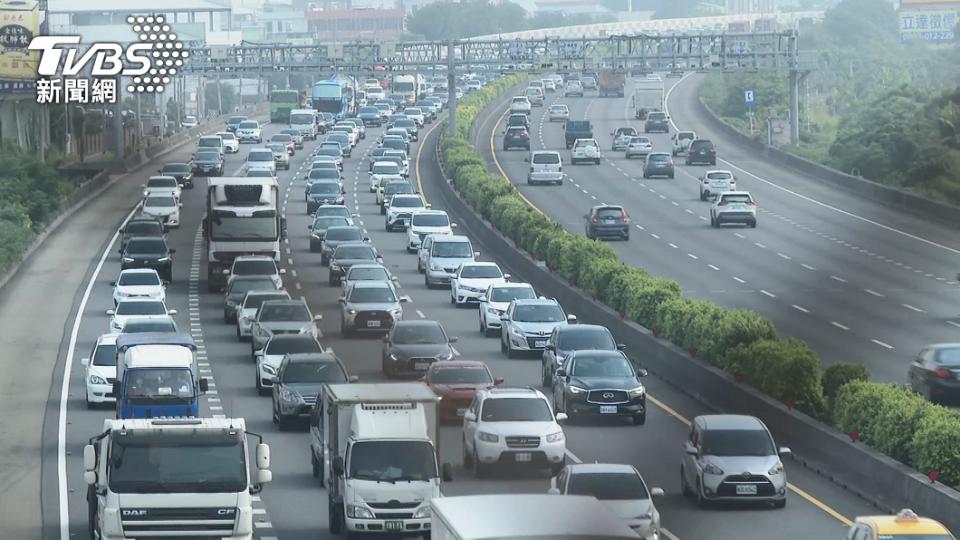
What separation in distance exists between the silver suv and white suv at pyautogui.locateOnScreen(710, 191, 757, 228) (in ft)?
165

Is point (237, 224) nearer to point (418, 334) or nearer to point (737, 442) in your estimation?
point (418, 334)

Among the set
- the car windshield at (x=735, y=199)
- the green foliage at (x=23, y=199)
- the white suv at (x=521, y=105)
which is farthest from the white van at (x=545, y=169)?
the white suv at (x=521, y=105)

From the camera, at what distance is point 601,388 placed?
4022 cm

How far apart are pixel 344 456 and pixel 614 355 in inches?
515

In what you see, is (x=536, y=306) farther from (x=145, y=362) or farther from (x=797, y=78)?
(x=797, y=78)

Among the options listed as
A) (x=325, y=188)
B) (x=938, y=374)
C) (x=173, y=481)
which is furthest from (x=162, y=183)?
A: (x=173, y=481)

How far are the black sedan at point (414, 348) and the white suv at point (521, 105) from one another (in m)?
108

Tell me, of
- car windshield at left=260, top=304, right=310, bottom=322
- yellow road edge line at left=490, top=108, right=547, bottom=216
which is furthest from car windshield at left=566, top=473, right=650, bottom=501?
yellow road edge line at left=490, top=108, right=547, bottom=216

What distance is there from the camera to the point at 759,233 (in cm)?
8119

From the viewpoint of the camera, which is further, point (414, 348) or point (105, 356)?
point (414, 348)

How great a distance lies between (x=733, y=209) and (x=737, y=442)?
167 feet

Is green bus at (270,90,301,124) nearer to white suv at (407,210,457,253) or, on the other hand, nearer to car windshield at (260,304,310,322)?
white suv at (407,210,457,253)

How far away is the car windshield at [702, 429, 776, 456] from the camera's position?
104ft

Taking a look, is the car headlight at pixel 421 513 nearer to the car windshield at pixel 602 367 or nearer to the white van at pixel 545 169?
the car windshield at pixel 602 367
